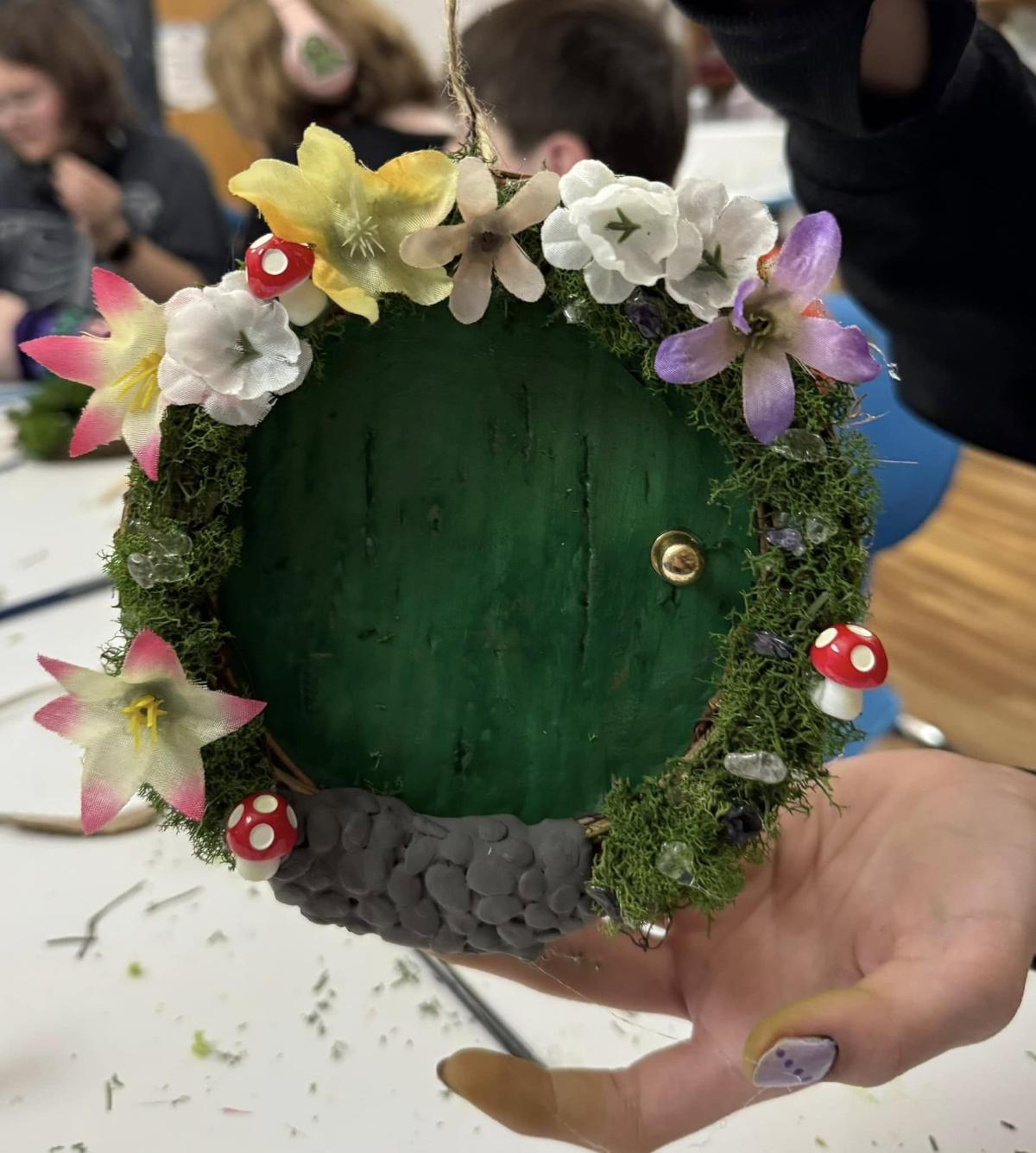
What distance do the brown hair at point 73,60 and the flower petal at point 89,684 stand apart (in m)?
1.66

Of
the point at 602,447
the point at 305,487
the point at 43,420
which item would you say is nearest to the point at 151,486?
the point at 305,487

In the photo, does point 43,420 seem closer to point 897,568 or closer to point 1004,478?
point 897,568

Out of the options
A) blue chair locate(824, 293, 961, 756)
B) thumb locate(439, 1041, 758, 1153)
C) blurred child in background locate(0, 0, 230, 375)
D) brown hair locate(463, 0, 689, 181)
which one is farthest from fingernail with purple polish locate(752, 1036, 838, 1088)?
blurred child in background locate(0, 0, 230, 375)

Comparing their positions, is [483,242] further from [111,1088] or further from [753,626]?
[111,1088]

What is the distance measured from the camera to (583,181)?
34cm

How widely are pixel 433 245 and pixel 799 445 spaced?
0.16m

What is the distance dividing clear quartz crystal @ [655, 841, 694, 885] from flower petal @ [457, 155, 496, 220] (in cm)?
26

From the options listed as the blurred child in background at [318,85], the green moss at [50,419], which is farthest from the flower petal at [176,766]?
the blurred child in background at [318,85]

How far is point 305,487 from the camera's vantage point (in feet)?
1.31

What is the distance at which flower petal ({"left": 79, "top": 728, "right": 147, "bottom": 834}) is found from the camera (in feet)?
1.21

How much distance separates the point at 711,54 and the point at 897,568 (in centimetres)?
204

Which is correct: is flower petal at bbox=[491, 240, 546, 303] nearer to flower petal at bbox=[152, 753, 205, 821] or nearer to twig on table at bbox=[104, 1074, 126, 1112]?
flower petal at bbox=[152, 753, 205, 821]

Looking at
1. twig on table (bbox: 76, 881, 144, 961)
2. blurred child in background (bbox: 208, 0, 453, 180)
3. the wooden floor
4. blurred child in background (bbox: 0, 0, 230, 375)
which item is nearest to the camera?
twig on table (bbox: 76, 881, 144, 961)

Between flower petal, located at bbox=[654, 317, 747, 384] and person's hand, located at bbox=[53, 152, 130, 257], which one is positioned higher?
flower petal, located at bbox=[654, 317, 747, 384]
